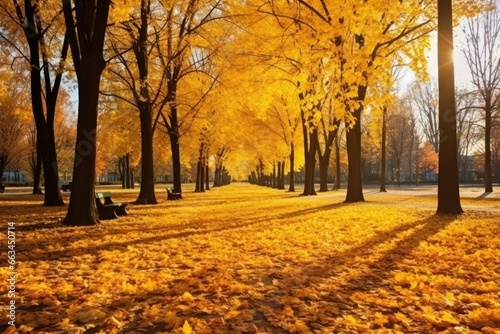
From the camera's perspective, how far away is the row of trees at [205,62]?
9656 mm

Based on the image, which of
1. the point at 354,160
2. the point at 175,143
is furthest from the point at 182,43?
the point at 354,160

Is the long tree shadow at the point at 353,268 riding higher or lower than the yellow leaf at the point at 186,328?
lower

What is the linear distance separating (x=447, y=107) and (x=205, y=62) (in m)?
12.9

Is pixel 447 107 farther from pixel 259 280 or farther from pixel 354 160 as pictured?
pixel 259 280

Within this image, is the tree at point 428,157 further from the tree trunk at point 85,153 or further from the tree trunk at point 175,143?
the tree trunk at point 85,153

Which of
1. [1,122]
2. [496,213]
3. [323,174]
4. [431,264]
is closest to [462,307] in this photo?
[431,264]

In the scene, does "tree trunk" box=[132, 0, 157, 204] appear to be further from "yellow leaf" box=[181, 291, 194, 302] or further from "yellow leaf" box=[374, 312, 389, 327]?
"yellow leaf" box=[374, 312, 389, 327]

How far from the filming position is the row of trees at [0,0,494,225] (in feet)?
31.7

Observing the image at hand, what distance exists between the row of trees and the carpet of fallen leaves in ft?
12.6

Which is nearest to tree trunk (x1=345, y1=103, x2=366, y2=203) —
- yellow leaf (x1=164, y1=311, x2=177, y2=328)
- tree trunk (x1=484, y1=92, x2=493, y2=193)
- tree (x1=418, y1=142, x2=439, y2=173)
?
tree trunk (x1=484, y1=92, x2=493, y2=193)

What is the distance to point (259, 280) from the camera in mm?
4730

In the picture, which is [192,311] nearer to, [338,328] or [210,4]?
[338,328]

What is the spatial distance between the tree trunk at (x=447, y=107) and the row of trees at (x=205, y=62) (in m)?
0.12

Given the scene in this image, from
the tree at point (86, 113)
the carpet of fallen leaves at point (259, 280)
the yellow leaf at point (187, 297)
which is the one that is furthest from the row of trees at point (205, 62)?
the yellow leaf at point (187, 297)
